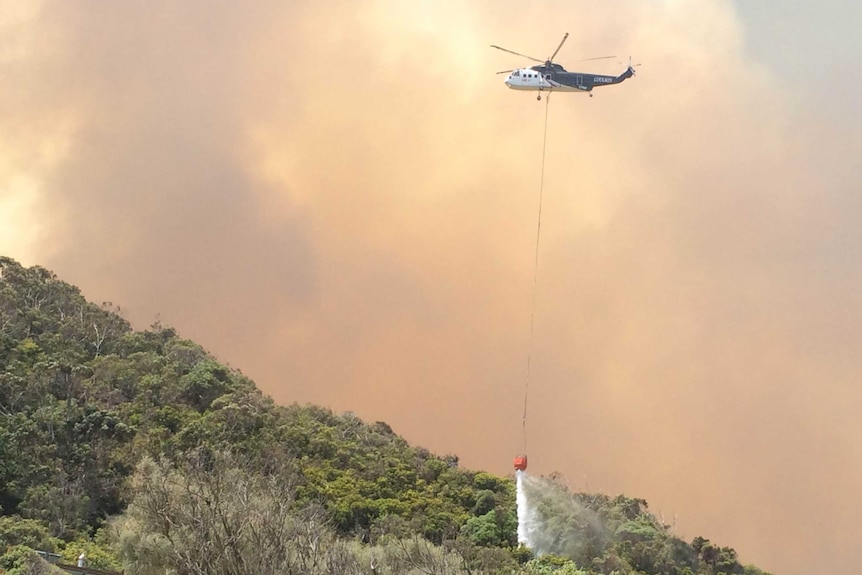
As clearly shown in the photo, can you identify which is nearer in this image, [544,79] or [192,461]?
[192,461]

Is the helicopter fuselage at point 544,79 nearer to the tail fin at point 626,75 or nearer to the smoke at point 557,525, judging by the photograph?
the tail fin at point 626,75

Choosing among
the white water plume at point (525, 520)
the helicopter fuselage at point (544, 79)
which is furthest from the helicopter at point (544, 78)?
the white water plume at point (525, 520)

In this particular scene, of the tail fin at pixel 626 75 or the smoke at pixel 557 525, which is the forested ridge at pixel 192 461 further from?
the tail fin at pixel 626 75

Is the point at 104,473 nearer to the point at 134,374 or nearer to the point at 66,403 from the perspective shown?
the point at 66,403

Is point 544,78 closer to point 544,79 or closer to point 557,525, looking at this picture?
point 544,79

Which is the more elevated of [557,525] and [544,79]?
[544,79]

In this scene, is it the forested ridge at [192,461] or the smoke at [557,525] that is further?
the smoke at [557,525]

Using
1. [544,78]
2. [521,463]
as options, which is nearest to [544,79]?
[544,78]

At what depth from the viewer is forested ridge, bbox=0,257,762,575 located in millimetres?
50250

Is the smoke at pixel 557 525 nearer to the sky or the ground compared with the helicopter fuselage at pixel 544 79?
nearer to the ground

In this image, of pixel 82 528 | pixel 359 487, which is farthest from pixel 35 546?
pixel 359 487

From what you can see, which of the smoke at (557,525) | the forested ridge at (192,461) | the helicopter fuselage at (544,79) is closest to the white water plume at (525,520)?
the smoke at (557,525)

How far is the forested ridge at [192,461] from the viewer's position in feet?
165

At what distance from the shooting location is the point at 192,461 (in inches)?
1678
